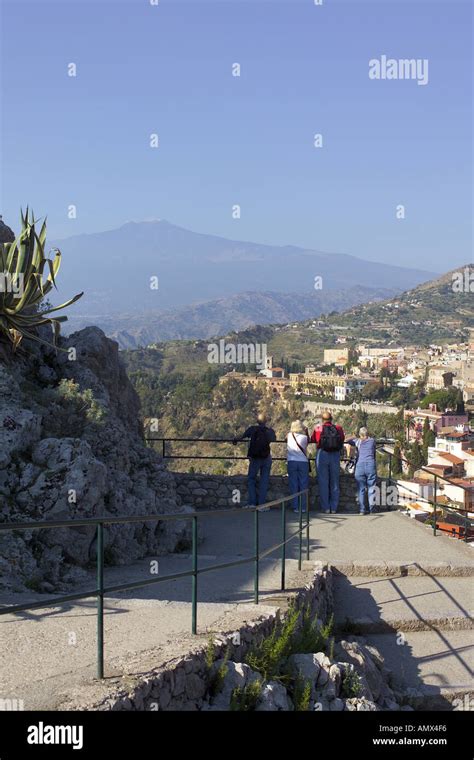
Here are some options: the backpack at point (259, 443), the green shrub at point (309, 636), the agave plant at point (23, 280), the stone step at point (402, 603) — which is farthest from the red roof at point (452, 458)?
the green shrub at point (309, 636)

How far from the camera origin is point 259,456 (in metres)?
12.6

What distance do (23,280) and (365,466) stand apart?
19.0ft

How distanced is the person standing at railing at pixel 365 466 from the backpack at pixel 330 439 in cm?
22

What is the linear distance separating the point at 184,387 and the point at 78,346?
45568 mm

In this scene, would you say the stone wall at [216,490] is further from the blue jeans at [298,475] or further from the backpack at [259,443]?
the backpack at [259,443]

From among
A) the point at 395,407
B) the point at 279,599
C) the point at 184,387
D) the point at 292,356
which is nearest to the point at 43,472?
the point at 279,599

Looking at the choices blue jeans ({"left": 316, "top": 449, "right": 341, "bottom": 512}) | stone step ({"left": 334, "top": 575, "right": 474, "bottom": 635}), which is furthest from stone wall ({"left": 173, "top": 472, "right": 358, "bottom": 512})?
stone step ({"left": 334, "top": 575, "right": 474, "bottom": 635})

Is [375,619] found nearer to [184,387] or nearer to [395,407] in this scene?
[184,387]

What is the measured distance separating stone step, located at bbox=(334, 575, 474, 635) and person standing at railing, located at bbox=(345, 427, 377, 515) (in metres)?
2.75

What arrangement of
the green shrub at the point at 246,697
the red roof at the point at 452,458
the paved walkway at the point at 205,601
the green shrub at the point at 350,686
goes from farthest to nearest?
1. the red roof at the point at 452,458
2. the green shrub at the point at 350,686
3. the green shrub at the point at 246,697
4. the paved walkway at the point at 205,601

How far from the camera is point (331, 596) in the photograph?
9.28 metres

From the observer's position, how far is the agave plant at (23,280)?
10547 millimetres

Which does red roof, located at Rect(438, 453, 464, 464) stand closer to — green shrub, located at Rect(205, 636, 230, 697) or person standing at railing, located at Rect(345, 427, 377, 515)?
person standing at railing, located at Rect(345, 427, 377, 515)

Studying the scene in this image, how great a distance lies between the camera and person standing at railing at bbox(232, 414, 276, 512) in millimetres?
12539
